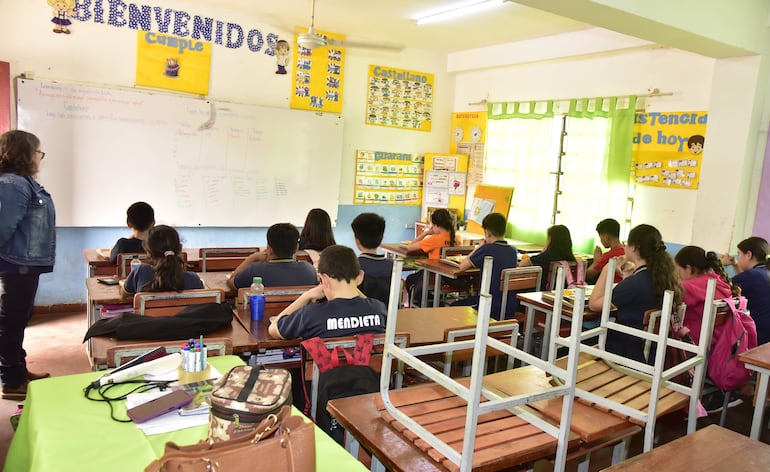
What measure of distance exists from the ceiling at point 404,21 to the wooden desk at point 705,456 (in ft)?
13.7

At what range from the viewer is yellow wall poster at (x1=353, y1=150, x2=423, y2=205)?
273 inches

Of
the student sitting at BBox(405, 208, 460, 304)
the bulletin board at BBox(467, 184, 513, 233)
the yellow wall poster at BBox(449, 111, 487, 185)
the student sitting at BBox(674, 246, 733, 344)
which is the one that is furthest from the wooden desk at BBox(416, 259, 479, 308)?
the yellow wall poster at BBox(449, 111, 487, 185)

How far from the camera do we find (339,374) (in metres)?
2.07

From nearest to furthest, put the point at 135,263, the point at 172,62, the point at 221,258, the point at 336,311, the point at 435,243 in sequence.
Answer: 1. the point at 336,311
2. the point at 135,263
3. the point at 221,258
4. the point at 435,243
5. the point at 172,62

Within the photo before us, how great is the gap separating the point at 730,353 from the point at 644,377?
1.03m

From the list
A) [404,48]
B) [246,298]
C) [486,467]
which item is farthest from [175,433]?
[404,48]

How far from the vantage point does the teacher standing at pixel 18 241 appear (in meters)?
3.03

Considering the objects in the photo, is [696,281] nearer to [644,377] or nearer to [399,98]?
[644,377]

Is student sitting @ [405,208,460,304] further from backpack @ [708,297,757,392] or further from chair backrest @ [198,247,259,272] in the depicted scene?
backpack @ [708,297,757,392]

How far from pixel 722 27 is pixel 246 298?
3892mm

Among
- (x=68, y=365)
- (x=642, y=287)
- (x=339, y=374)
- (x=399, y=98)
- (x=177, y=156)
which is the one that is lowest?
(x=68, y=365)

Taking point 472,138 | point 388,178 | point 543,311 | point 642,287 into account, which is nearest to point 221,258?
point 543,311

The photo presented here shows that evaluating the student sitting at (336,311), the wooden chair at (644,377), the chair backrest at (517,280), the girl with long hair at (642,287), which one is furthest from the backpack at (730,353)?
the student sitting at (336,311)

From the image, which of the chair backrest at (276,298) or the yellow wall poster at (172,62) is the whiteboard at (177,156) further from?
the chair backrest at (276,298)
